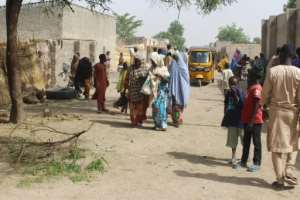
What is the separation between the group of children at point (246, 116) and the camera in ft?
22.1

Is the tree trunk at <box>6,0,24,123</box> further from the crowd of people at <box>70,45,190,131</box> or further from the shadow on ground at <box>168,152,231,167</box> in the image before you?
the shadow on ground at <box>168,152,231,167</box>

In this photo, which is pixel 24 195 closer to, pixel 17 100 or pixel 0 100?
pixel 17 100

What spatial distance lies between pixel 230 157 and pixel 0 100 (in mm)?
7901

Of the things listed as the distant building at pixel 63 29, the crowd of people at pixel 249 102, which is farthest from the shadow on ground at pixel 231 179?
the distant building at pixel 63 29

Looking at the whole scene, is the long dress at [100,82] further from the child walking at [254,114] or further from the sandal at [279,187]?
the sandal at [279,187]

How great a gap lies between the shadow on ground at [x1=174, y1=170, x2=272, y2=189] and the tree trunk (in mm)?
4340

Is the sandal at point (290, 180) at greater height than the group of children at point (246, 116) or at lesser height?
lesser

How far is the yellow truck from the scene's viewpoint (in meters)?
24.5

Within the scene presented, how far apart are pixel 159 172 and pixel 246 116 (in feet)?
4.47

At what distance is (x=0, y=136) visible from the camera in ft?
28.8

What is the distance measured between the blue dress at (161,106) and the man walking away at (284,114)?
158 inches

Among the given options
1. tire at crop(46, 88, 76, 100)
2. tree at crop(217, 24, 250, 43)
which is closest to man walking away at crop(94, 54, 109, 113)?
tire at crop(46, 88, 76, 100)

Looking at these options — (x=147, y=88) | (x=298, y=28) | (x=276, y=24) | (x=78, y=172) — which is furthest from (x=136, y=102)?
(x=276, y=24)

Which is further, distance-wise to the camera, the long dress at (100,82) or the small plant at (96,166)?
the long dress at (100,82)
